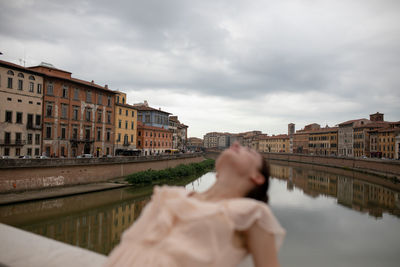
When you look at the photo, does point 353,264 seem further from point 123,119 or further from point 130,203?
point 123,119

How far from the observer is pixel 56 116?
2611 cm

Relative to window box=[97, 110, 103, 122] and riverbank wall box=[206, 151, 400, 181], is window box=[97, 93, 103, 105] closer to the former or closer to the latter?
window box=[97, 110, 103, 122]

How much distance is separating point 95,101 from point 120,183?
36.5ft

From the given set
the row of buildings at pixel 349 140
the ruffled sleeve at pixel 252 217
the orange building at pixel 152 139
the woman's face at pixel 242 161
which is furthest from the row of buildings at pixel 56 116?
the ruffled sleeve at pixel 252 217

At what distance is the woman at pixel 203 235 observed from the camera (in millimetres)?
1126

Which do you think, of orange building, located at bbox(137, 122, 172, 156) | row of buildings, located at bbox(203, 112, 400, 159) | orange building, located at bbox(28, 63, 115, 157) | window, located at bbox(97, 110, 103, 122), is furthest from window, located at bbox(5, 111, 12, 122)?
row of buildings, located at bbox(203, 112, 400, 159)

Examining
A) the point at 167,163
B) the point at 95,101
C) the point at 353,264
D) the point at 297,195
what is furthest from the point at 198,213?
the point at 167,163

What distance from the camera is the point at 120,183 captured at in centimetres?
2316

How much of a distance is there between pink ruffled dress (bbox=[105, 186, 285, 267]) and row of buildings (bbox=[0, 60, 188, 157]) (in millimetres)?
25473

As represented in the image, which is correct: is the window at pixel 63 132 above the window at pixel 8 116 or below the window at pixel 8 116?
below

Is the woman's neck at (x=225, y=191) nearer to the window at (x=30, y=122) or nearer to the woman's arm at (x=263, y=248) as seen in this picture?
the woman's arm at (x=263, y=248)

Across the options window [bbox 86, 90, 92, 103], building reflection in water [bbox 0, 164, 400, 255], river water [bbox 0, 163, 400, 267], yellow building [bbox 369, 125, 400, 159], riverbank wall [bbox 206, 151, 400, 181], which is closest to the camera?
river water [bbox 0, 163, 400, 267]

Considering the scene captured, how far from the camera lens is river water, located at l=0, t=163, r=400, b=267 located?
1123cm

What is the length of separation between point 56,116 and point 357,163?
42.1 meters
